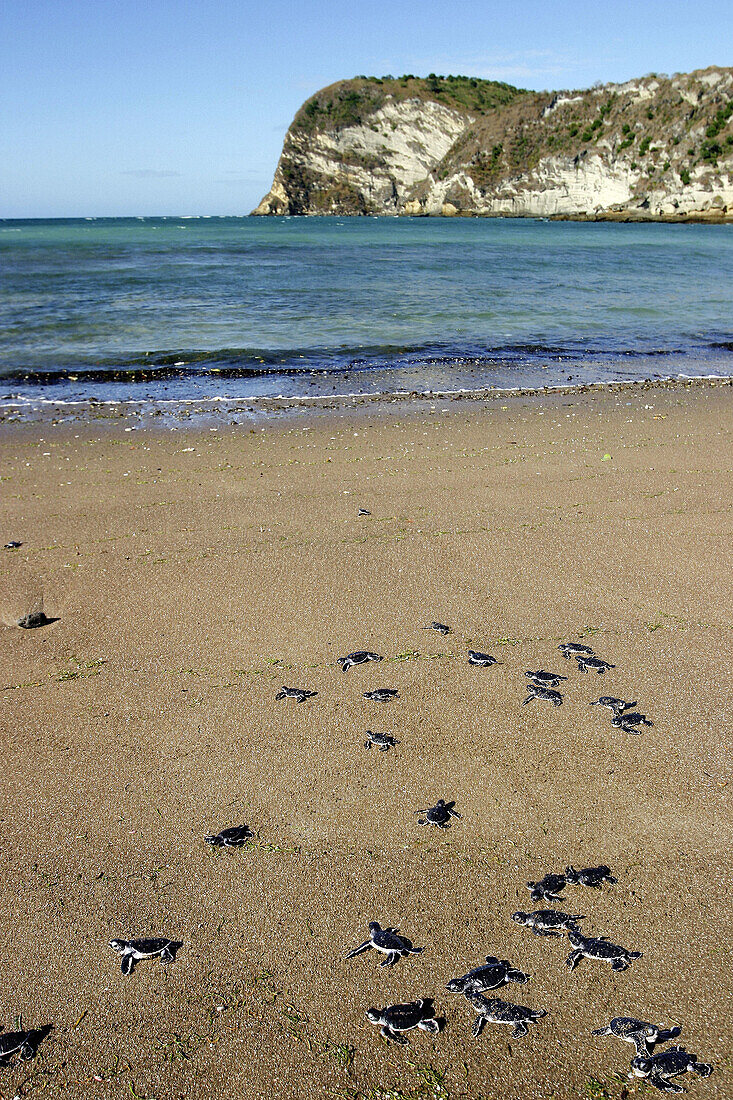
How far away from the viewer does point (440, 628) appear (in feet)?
19.0

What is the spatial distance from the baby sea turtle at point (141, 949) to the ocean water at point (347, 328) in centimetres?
1155

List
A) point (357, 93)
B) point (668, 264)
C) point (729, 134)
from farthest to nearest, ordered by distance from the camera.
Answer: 1. point (357, 93)
2. point (729, 134)
3. point (668, 264)

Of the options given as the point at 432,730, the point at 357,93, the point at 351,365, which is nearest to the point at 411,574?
the point at 432,730

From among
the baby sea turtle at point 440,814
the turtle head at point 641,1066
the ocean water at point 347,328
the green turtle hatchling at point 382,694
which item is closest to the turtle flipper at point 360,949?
the baby sea turtle at point 440,814

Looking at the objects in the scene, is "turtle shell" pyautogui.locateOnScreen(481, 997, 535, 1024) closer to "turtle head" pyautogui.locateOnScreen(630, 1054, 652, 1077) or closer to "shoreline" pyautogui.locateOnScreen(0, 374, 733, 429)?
"turtle head" pyautogui.locateOnScreen(630, 1054, 652, 1077)

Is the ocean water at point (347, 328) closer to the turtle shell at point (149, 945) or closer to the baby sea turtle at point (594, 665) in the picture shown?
the baby sea turtle at point (594, 665)

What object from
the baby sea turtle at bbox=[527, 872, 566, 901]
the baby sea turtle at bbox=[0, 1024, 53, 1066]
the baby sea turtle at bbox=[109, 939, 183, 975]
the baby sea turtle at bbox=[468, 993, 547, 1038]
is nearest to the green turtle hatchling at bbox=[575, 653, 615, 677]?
the baby sea turtle at bbox=[527, 872, 566, 901]

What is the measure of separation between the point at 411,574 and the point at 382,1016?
411 centimetres

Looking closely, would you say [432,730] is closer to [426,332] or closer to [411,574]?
[411,574]

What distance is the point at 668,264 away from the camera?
38.9 meters

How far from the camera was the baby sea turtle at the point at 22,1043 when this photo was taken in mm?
2805

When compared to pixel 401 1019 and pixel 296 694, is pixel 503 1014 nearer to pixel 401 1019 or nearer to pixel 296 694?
pixel 401 1019

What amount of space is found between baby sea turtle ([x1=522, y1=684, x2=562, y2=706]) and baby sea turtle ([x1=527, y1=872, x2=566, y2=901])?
146 centimetres

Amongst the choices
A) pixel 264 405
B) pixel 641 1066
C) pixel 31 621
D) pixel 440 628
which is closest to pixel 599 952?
pixel 641 1066
